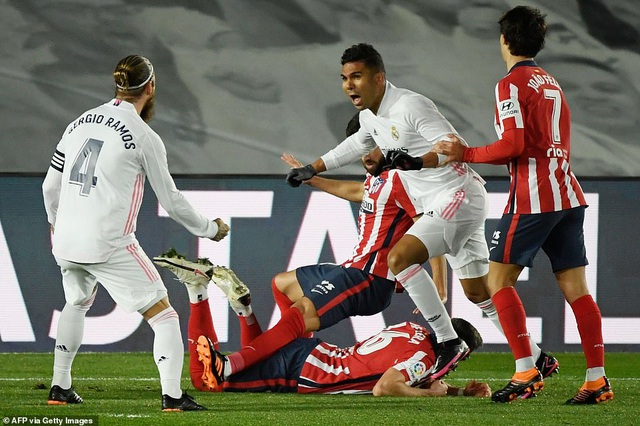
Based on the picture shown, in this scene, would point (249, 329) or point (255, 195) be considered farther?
point (255, 195)

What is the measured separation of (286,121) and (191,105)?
2.87 feet

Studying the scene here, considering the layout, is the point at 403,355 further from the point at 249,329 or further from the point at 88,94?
the point at 88,94

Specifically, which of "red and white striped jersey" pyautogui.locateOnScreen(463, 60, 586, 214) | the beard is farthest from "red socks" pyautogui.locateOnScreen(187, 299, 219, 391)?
"red and white striped jersey" pyautogui.locateOnScreen(463, 60, 586, 214)

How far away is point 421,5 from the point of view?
11.0 m

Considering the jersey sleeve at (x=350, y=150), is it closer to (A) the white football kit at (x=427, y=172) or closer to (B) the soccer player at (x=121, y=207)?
(A) the white football kit at (x=427, y=172)

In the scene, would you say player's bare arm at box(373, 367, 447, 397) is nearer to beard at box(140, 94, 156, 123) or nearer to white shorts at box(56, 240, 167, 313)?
white shorts at box(56, 240, 167, 313)

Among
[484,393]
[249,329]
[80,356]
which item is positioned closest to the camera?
[484,393]

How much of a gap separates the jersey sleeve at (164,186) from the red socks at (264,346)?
1056 mm

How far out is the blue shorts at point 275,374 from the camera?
632cm

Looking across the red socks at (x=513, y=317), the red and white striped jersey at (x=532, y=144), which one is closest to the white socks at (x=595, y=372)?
the red socks at (x=513, y=317)

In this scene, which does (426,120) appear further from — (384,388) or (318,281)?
(384,388)

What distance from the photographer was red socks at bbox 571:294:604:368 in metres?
5.61

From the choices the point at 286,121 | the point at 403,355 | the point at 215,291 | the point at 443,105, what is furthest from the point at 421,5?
the point at 403,355

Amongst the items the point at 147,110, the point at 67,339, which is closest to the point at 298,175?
the point at 147,110
